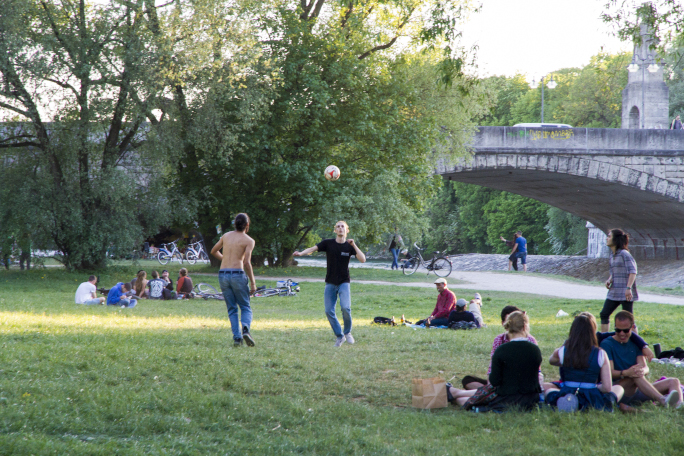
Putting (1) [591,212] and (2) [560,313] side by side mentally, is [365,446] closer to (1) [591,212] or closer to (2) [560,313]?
(2) [560,313]

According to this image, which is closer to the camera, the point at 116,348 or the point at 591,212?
the point at 116,348

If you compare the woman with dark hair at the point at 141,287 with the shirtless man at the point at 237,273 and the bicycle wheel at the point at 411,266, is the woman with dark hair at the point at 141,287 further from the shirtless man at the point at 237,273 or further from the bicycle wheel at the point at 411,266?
the bicycle wheel at the point at 411,266

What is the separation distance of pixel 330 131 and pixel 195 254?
14.7 metres

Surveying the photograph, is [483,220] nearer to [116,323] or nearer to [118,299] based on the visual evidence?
[118,299]

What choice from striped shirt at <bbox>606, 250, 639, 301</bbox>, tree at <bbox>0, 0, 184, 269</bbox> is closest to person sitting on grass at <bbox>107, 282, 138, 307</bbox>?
tree at <bbox>0, 0, 184, 269</bbox>

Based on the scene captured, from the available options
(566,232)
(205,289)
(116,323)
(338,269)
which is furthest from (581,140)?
(116,323)

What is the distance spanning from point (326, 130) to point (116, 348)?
1841 centimetres

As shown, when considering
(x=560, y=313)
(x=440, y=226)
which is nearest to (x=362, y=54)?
(x=560, y=313)

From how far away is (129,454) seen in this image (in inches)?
160

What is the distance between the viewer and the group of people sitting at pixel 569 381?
5.44 meters

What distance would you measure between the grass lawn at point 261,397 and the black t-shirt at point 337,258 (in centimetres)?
92

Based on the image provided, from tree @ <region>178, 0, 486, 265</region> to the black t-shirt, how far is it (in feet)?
46.6

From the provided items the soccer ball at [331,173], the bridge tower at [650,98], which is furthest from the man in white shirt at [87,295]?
the bridge tower at [650,98]

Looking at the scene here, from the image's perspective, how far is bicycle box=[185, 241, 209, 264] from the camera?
117 ft
